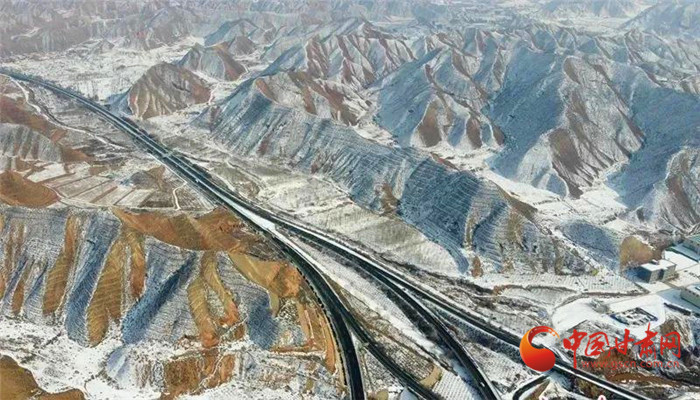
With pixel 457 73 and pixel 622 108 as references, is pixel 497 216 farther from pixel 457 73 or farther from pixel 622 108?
pixel 457 73

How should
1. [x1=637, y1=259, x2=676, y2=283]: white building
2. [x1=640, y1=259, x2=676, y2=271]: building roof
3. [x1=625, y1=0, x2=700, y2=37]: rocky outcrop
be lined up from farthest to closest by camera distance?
1. [x1=625, y1=0, x2=700, y2=37]: rocky outcrop
2. [x1=640, y1=259, x2=676, y2=271]: building roof
3. [x1=637, y1=259, x2=676, y2=283]: white building

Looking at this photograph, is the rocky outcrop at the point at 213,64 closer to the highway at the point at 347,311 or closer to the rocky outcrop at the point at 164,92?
the rocky outcrop at the point at 164,92

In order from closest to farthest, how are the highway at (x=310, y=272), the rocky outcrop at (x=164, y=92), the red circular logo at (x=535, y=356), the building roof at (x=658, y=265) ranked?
the highway at (x=310, y=272) → the red circular logo at (x=535, y=356) → the building roof at (x=658, y=265) → the rocky outcrop at (x=164, y=92)

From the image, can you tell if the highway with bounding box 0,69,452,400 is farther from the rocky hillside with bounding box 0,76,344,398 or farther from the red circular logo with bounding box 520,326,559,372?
the red circular logo with bounding box 520,326,559,372

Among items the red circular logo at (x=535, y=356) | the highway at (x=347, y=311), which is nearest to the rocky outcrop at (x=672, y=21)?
the highway at (x=347, y=311)

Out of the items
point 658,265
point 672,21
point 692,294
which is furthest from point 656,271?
point 672,21

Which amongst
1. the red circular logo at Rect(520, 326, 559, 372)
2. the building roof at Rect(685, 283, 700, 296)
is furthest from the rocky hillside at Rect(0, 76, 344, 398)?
the building roof at Rect(685, 283, 700, 296)

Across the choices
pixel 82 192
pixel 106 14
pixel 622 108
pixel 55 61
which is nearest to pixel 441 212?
pixel 82 192

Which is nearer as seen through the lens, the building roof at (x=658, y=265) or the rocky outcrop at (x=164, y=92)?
the building roof at (x=658, y=265)
